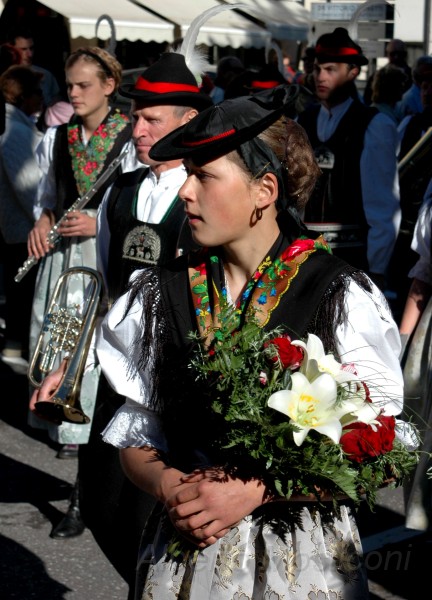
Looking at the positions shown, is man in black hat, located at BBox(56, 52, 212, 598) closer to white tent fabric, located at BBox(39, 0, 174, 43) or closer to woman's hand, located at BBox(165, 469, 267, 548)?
woman's hand, located at BBox(165, 469, 267, 548)

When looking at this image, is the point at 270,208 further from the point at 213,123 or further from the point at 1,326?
the point at 1,326

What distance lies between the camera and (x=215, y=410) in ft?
7.60

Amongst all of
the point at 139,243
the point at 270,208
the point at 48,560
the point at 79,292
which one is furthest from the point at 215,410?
the point at 79,292

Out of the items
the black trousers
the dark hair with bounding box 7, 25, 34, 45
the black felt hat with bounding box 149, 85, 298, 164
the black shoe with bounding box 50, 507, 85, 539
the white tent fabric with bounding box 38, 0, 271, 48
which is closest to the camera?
the black felt hat with bounding box 149, 85, 298, 164

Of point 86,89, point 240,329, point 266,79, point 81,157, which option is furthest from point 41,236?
point 240,329

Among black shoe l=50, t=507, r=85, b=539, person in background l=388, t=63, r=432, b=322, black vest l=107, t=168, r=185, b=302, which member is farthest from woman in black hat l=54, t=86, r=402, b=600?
person in background l=388, t=63, r=432, b=322

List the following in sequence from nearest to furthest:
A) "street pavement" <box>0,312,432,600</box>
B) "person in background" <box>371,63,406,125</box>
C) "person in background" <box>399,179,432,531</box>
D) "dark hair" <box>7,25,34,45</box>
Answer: "street pavement" <box>0,312,432,600</box>
"person in background" <box>399,179,432,531</box>
"person in background" <box>371,63,406,125</box>
"dark hair" <box>7,25,34,45</box>

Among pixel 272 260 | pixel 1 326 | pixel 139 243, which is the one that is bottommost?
pixel 1 326

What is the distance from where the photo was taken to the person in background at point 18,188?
768 centimetres

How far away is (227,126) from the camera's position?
2.59 m

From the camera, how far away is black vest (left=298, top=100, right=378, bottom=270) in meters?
6.10

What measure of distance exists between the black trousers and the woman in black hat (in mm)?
679

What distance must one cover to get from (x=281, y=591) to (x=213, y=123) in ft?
3.48

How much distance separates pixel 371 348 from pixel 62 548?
9.13ft
